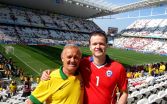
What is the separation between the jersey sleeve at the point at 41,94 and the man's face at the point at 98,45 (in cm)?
77

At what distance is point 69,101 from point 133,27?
77290mm

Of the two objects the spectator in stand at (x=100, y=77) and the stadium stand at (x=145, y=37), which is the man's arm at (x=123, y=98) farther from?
the stadium stand at (x=145, y=37)

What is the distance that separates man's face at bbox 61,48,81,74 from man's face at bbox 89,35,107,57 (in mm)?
Result: 335

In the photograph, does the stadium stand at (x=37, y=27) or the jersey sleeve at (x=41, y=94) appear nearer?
the jersey sleeve at (x=41, y=94)

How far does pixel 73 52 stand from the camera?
3189 mm

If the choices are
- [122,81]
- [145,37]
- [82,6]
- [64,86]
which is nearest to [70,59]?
[64,86]

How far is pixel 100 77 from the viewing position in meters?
3.48

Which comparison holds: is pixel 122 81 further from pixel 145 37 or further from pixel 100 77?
pixel 145 37

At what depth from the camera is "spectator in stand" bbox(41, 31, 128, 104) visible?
135 inches

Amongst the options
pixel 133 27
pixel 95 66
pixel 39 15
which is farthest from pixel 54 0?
pixel 95 66

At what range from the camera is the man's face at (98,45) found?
3451mm

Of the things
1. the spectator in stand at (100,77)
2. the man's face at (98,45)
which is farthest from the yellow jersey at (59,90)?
the man's face at (98,45)

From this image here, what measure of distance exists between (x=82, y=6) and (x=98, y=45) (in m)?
60.5

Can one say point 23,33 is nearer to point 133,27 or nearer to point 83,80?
point 133,27
